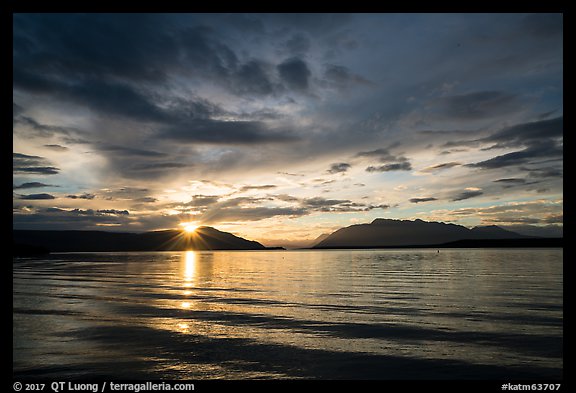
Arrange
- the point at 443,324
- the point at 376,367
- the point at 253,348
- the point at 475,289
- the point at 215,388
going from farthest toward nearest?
the point at 475,289 → the point at 443,324 → the point at 253,348 → the point at 376,367 → the point at 215,388

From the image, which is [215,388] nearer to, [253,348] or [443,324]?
[253,348]

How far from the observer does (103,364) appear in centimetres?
1586

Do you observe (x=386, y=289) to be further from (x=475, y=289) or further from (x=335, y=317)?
(x=335, y=317)

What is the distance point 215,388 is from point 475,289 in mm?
34097

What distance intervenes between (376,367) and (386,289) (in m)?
25.2

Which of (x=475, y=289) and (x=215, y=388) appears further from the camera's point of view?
(x=475, y=289)

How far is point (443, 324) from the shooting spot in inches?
893

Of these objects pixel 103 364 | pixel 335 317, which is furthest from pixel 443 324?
pixel 103 364

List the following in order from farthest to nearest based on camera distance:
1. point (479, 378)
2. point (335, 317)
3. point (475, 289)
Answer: point (475, 289)
point (335, 317)
point (479, 378)
